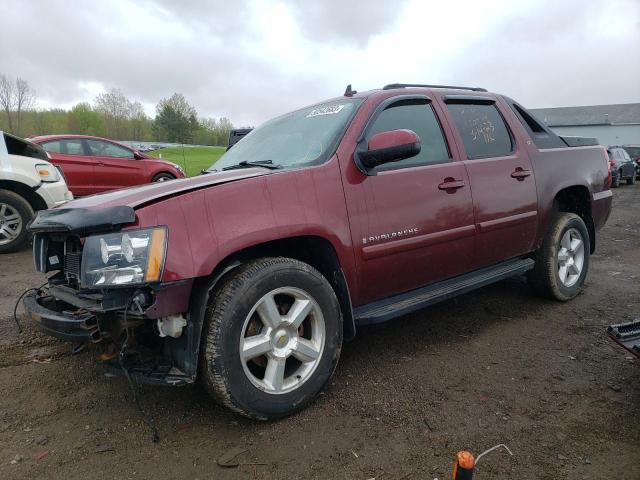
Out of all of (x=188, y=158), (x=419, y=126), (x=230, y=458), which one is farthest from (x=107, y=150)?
(x=188, y=158)

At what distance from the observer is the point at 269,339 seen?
2354 mm

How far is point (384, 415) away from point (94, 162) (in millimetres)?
8996

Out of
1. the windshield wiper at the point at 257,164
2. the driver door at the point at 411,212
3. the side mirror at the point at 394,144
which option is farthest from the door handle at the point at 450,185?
the windshield wiper at the point at 257,164

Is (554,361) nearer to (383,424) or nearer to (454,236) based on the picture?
(454,236)

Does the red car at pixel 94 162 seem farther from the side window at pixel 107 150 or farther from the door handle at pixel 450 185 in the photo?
the door handle at pixel 450 185

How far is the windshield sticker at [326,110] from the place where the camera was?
3066 millimetres

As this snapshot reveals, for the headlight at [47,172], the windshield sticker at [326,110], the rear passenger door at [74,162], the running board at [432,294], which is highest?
the rear passenger door at [74,162]

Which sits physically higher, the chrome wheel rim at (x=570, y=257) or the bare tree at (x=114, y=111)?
the bare tree at (x=114, y=111)

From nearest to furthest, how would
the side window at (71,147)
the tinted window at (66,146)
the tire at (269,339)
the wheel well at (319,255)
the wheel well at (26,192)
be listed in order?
the tire at (269,339) → the wheel well at (319,255) → the wheel well at (26,192) → the tinted window at (66,146) → the side window at (71,147)

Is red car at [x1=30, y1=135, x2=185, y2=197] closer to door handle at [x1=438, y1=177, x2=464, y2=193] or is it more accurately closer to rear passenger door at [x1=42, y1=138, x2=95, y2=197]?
rear passenger door at [x1=42, y1=138, x2=95, y2=197]

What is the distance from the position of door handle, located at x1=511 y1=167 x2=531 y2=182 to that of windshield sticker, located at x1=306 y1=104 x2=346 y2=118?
1527 mm

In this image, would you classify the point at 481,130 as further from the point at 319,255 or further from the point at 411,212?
the point at 319,255

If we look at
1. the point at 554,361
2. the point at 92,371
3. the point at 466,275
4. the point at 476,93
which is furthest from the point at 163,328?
the point at 476,93

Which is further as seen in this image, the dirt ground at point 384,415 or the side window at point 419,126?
the side window at point 419,126
